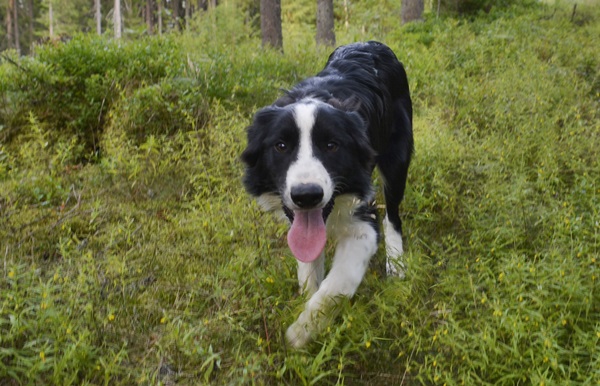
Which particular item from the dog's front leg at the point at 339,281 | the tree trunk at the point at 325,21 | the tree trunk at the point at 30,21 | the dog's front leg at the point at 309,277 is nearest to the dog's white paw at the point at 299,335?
the dog's front leg at the point at 339,281

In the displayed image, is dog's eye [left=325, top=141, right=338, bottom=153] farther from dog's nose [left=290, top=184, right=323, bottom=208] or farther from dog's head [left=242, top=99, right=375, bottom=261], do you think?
dog's nose [left=290, top=184, right=323, bottom=208]

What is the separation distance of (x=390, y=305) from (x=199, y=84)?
132 inches

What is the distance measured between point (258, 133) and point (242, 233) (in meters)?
0.89

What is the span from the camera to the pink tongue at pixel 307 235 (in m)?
2.64

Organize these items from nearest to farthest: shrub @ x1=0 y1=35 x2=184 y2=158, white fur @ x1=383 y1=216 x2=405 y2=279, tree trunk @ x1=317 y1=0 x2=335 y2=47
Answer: white fur @ x1=383 y1=216 x2=405 y2=279
shrub @ x1=0 y1=35 x2=184 y2=158
tree trunk @ x1=317 y1=0 x2=335 y2=47

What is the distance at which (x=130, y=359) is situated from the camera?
2.52 metres

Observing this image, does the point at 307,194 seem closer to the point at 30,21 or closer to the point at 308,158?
the point at 308,158

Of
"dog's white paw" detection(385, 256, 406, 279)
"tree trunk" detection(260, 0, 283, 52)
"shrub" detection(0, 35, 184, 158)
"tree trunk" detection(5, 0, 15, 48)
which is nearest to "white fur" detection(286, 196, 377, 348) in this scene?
"dog's white paw" detection(385, 256, 406, 279)

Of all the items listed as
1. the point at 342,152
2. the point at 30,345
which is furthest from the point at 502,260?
the point at 30,345

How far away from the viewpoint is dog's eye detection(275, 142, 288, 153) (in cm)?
277

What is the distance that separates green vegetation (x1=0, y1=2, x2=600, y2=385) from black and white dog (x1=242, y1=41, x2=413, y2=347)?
165 mm

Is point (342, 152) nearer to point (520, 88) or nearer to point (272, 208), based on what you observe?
point (272, 208)

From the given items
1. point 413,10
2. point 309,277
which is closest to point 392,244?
point 309,277

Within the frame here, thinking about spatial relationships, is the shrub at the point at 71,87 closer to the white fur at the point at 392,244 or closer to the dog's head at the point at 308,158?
the dog's head at the point at 308,158
